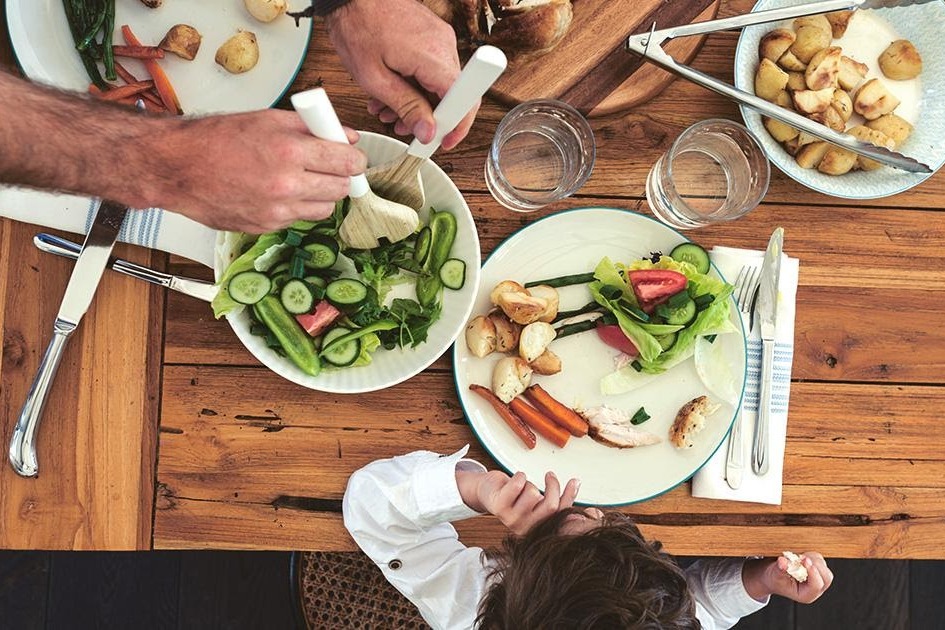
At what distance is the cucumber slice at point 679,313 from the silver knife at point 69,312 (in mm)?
1043

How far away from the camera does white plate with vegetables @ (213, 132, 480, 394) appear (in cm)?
140

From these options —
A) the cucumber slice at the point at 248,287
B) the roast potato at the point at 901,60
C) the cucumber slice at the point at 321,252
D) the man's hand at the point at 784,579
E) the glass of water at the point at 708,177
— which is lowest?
the man's hand at the point at 784,579

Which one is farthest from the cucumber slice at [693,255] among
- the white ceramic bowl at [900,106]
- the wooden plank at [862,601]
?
the wooden plank at [862,601]

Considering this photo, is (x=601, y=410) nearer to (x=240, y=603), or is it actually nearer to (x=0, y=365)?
(x=0, y=365)

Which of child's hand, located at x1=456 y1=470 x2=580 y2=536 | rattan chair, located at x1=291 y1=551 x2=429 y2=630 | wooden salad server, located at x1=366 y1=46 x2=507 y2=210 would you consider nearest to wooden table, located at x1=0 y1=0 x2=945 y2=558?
child's hand, located at x1=456 y1=470 x2=580 y2=536

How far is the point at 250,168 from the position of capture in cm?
111

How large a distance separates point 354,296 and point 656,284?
59 cm

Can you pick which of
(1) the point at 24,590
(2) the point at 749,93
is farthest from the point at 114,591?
(2) the point at 749,93

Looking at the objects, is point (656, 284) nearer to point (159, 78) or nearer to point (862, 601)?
point (159, 78)

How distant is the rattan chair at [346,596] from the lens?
6.07 feet

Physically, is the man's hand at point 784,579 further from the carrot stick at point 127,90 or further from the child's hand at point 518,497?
the carrot stick at point 127,90

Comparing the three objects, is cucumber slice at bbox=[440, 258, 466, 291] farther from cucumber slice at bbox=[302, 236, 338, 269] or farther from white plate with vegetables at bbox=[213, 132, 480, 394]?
cucumber slice at bbox=[302, 236, 338, 269]

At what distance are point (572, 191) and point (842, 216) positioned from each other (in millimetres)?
623

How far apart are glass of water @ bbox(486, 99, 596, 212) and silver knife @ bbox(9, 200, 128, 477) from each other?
2.38 feet
